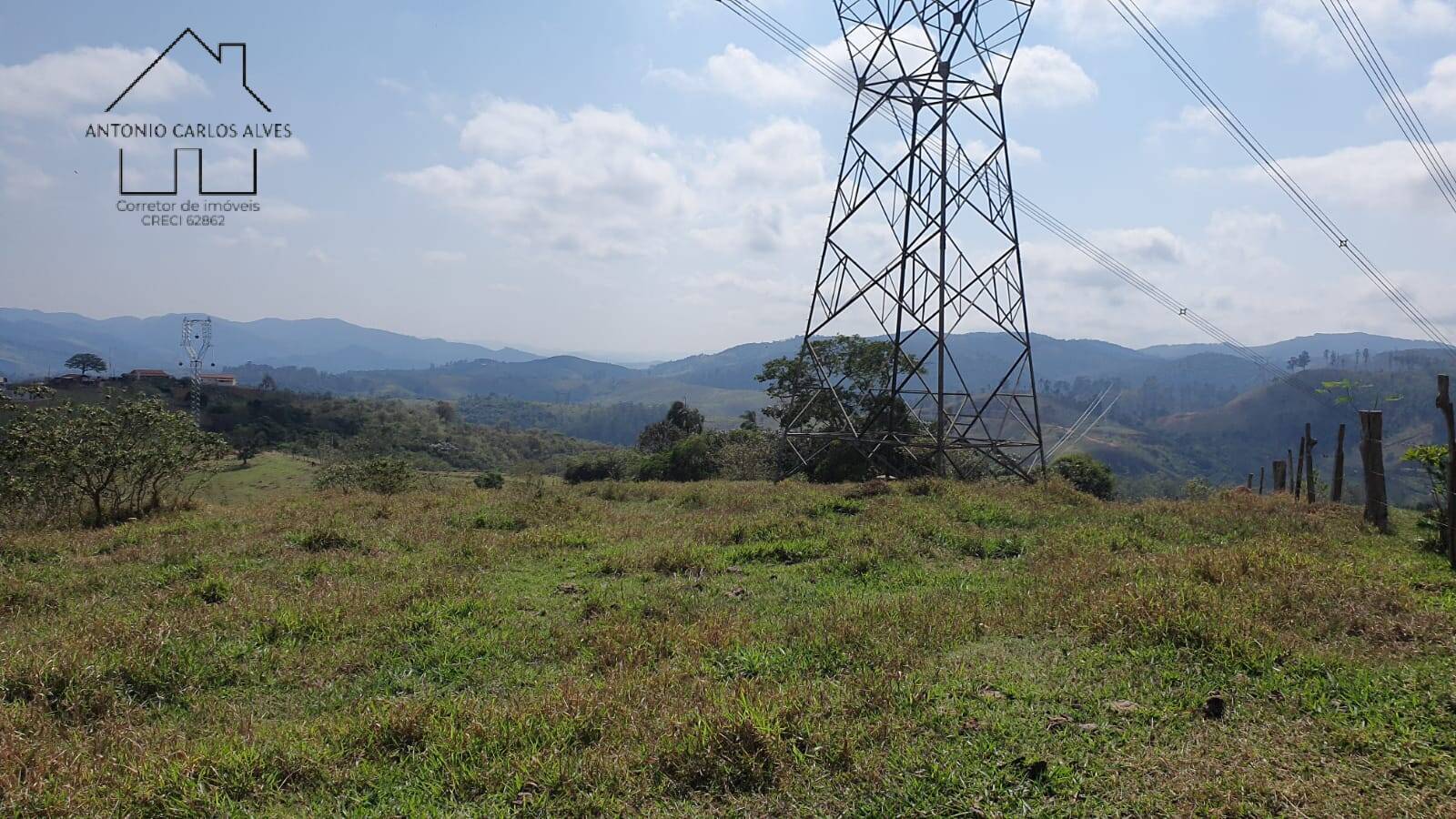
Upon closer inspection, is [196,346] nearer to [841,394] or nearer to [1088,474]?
[841,394]

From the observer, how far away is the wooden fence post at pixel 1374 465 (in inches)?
488

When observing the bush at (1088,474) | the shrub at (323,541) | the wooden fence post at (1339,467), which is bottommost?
the bush at (1088,474)

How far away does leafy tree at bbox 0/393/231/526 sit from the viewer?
48.8ft

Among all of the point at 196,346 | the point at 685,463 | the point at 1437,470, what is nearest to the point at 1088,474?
the point at 685,463

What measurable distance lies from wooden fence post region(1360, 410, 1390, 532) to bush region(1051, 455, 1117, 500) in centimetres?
2289

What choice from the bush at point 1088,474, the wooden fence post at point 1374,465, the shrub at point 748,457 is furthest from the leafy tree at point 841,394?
the wooden fence post at point 1374,465

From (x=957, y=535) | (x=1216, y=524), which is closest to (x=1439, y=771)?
(x=957, y=535)

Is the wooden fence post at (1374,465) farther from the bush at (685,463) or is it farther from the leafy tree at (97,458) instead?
the bush at (685,463)

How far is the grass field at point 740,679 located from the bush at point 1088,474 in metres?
25.7

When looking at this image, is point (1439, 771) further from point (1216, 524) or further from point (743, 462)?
point (743, 462)

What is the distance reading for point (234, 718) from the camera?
5891 millimetres

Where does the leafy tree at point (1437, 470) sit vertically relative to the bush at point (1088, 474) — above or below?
above

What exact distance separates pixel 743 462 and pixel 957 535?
2183cm

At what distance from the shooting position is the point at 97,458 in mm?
15352
